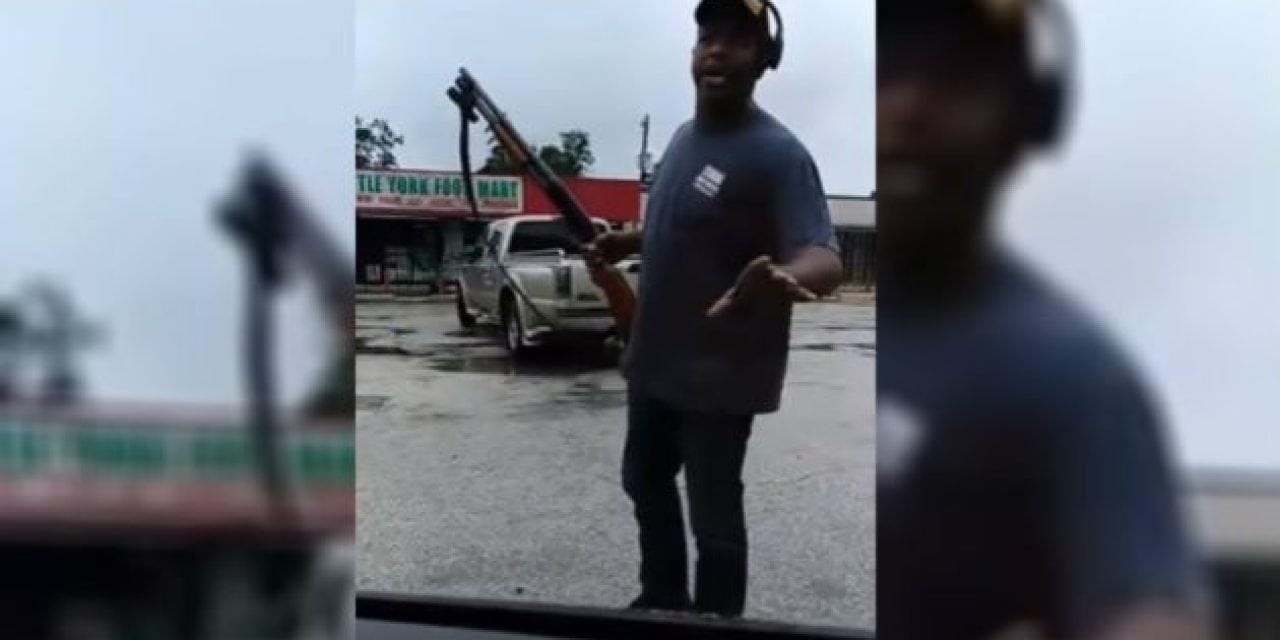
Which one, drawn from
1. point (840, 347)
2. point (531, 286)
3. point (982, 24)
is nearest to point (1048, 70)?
point (982, 24)

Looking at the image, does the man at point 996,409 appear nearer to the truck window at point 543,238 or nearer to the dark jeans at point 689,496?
the dark jeans at point 689,496

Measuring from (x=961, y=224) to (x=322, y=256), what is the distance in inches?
24.0

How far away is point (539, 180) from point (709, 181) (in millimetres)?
219

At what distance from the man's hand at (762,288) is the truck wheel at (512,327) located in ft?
0.84

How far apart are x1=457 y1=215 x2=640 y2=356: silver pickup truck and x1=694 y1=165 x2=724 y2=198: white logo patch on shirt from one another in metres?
0.15

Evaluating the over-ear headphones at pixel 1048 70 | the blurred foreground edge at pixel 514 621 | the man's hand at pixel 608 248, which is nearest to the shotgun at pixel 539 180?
the man's hand at pixel 608 248

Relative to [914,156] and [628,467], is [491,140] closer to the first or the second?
[628,467]

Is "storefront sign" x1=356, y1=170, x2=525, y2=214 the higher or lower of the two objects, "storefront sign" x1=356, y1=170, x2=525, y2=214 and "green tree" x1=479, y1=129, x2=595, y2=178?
the lower

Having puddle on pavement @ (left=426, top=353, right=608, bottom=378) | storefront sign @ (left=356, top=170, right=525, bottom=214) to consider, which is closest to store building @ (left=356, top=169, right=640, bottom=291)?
storefront sign @ (left=356, top=170, right=525, bottom=214)

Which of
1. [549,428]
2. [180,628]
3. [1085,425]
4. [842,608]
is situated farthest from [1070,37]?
[180,628]

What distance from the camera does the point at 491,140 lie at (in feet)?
5.20

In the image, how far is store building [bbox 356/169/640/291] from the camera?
1.57 metres

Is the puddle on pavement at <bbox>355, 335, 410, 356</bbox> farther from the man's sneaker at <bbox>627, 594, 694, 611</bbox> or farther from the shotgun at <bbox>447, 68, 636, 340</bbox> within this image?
the man's sneaker at <bbox>627, 594, 694, 611</bbox>

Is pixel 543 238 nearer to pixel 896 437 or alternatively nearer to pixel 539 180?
pixel 539 180
